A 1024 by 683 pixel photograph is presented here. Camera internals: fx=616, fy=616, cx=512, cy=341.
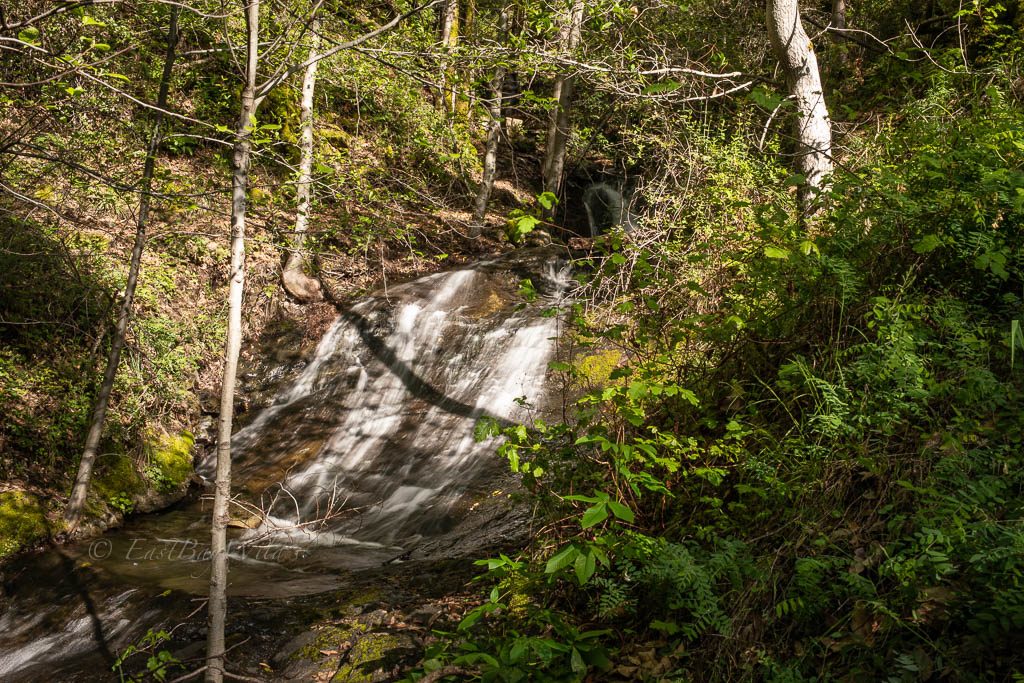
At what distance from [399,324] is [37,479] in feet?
16.8

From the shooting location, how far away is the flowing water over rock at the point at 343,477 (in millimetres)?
5078

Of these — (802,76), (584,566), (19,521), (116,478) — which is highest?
(802,76)

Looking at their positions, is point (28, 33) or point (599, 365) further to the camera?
point (599, 365)

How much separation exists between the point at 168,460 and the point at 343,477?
88.2 inches

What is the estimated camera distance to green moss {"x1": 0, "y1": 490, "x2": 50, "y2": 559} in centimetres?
586

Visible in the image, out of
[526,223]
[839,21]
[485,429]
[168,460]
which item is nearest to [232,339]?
[485,429]

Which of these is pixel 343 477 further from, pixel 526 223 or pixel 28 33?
pixel 28 33

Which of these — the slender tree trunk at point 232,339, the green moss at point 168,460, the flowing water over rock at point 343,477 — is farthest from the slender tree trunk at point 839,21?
the green moss at point 168,460

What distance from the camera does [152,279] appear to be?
8.27m

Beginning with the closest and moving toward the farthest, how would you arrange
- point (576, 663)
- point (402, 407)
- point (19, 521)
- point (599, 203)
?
1. point (576, 663)
2. point (19, 521)
3. point (402, 407)
4. point (599, 203)

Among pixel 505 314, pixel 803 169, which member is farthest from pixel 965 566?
pixel 505 314

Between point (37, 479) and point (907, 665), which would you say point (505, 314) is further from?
point (907, 665)

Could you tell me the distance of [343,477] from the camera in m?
7.62

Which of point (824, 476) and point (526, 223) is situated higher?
point (526, 223)
